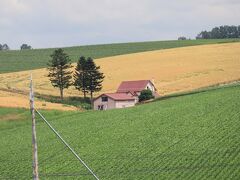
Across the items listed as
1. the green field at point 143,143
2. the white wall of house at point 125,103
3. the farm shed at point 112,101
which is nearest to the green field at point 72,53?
the farm shed at point 112,101

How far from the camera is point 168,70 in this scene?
94.2m

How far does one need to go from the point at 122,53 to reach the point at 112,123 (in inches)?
3087

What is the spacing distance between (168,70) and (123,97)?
73.5 ft

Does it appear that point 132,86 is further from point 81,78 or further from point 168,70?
point 168,70

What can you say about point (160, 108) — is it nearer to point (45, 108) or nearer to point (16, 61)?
point (45, 108)

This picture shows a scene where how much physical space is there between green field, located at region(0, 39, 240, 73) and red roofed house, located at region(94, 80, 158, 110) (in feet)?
108

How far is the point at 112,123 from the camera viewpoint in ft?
142

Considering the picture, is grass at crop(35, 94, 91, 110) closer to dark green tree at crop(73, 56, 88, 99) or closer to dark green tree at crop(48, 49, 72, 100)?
dark green tree at crop(73, 56, 88, 99)

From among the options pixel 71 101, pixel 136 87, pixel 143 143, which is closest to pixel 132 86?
pixel 136 87

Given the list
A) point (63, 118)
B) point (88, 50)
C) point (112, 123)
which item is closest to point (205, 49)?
point (88, 50)

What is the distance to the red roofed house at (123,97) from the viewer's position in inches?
2838

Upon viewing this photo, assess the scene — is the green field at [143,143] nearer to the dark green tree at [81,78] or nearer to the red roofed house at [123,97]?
the red roofed house at [123,97]

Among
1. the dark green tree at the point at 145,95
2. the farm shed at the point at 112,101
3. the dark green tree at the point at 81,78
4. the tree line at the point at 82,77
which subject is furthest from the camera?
the tree line at the point at 82,77

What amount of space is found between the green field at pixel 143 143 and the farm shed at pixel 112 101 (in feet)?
69.0
